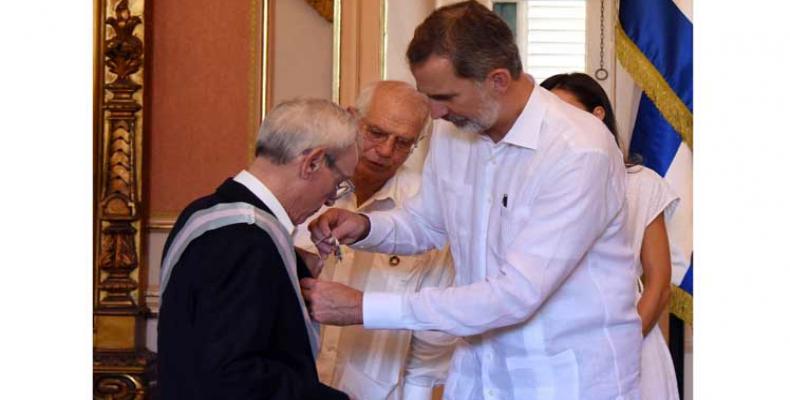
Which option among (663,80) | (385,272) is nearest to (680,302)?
(663,80)

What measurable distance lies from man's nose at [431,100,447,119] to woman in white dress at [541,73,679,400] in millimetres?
876

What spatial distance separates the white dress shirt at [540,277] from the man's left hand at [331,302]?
0.03 m

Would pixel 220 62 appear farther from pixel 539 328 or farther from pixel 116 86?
pixel 539 328

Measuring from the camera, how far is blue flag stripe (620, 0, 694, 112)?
15.9 feet

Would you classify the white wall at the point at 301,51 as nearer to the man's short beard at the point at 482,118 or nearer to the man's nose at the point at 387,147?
the man's nose at the point at 387,147

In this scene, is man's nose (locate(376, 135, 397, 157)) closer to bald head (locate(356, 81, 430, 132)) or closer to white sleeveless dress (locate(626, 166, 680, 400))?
bald head (locate(356, 81, 430, 132))

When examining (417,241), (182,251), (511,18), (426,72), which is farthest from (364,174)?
(511,18)

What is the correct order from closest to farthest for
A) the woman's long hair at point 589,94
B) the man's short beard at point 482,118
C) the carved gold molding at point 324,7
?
the man's short beard at point 482,118
the woman's long hair at point 589,94
the carved gold molding at point 324,7

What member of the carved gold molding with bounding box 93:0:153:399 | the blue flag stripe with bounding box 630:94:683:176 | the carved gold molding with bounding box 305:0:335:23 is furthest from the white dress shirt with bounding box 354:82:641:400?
the carved gold molding with bounding box 93:0:153:399

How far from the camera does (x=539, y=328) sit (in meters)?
2.64

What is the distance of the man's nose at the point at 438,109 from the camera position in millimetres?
2639

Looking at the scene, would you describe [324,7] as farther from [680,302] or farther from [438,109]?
[438,109]

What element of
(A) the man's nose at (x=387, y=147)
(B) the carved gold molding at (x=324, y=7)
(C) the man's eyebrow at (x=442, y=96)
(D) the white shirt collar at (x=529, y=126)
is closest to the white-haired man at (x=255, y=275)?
(C) the man's eyebrow at (x=442, y=96)

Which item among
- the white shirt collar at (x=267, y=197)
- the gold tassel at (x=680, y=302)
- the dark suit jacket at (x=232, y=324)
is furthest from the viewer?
the gold tassel at (x=680, y=302)
